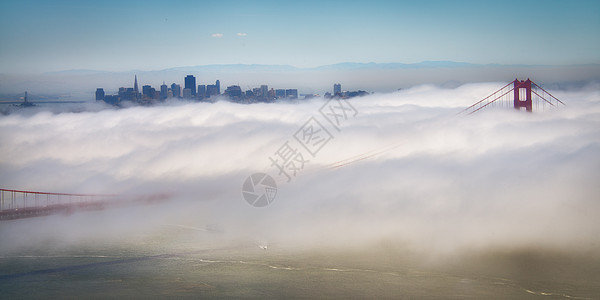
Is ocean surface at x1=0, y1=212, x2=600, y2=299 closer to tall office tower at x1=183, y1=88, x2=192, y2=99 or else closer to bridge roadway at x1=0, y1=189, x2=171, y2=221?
bridge roadway at x1=0, y1=189, x2=171, y2=221

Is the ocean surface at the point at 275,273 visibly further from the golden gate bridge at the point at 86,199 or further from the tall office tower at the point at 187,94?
the tall office tower at the point at 187,94

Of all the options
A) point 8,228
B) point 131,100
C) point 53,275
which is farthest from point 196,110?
point 53,275

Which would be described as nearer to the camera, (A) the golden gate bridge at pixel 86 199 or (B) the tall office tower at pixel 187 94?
(A) the golden gate bridge at pixel 86 199

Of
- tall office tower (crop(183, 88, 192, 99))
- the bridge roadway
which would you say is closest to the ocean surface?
the bridge roadway

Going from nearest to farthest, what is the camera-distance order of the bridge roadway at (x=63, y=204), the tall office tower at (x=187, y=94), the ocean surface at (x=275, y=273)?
the ocean surface at (x=275, y=273), the bridge roadway at (x=63, y=204), the tall office tower at (x=187, y=94)

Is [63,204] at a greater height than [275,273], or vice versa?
[63,204]

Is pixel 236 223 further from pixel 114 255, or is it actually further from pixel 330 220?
pixel 114 255

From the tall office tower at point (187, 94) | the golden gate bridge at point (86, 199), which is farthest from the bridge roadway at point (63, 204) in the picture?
the tall office tower at point (187, 94)

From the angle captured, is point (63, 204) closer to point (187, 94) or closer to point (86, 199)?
point (86, 199)

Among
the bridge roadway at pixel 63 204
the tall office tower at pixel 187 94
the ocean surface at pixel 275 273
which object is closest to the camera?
the ocean surface at pixel 275 273

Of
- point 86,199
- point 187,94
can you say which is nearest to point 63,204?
point 86,199

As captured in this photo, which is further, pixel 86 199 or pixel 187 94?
pixel 187 94

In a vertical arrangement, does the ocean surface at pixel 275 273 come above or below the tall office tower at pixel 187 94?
below
